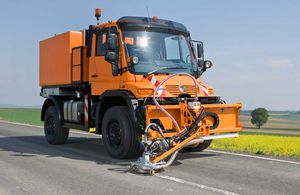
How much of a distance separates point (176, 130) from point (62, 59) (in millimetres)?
4704

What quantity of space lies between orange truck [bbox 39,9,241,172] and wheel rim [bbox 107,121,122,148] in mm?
22

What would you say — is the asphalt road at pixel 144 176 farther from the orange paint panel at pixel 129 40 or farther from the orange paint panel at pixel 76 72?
the orange paint panel at pixel 129 40

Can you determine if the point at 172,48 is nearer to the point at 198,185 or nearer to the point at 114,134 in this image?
the point at 114,134

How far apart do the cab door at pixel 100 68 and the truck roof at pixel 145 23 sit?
254 mm

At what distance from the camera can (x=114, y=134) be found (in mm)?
8094

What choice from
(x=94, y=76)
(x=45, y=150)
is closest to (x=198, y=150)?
(x=94, y=76)

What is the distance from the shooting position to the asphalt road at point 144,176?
5.18m

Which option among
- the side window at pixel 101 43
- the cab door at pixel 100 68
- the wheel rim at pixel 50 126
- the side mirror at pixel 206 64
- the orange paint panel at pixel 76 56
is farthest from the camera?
the wheel rim at pixel 50 126

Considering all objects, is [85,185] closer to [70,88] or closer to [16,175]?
[16,175]

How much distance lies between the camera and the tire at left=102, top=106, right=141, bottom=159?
7.55 m

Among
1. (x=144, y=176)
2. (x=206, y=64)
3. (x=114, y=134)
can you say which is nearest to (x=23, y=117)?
(x=114, y=134)

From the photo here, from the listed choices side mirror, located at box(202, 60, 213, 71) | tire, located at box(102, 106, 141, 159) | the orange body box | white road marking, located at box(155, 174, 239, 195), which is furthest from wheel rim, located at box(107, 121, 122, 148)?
side mirror, located at box(202, 60, 213, 71)

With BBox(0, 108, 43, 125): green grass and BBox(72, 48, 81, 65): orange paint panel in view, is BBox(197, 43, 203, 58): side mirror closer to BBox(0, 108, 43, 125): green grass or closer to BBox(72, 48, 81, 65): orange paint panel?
BBox(72, 48, 81, 65): orange paint panel

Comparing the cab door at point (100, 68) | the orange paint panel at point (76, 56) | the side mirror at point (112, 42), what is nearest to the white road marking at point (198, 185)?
the cab door at point (100, 68)
